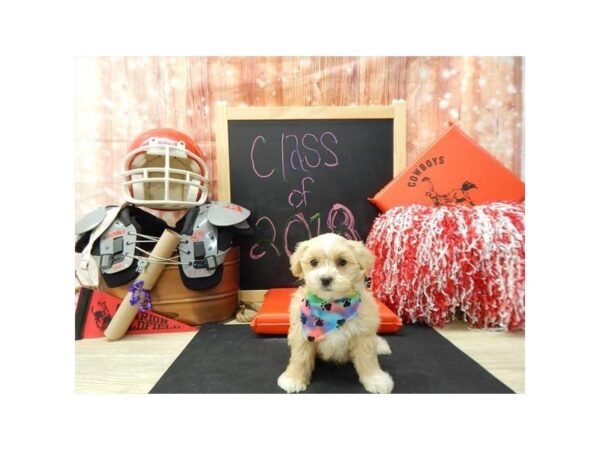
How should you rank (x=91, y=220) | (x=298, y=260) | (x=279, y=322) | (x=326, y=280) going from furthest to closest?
(x=91, y=220), (x=279, y=322), (x=298, y=260), (x=326, y=280)

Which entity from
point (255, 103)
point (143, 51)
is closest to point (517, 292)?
point (255, 103)

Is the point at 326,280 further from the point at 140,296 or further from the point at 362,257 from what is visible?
the point at 140,296

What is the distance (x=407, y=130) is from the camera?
2008mm

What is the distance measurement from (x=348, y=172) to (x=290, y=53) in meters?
0.78

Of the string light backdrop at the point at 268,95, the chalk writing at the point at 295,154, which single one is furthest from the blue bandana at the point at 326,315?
the string light backdrop at the point at 268,95

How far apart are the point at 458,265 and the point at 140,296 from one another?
157 centimetres

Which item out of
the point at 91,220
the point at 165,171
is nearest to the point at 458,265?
the point at 165,171

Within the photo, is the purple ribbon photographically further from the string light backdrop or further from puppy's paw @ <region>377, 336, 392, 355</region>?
puppy's paw @ <region>377, 336, 392, 355</region>

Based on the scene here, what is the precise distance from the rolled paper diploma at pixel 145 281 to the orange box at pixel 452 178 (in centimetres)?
121

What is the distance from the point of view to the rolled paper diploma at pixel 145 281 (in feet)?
5.03

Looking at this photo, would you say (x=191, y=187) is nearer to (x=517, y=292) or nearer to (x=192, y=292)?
(x=192, y=292)

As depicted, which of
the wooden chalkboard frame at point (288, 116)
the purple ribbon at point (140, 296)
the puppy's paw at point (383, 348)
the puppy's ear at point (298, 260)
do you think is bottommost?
the puppy's paw at point (383, 348)

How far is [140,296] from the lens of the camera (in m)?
1.56

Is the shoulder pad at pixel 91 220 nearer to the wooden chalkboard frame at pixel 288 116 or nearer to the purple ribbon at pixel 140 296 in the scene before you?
the purple ribbon at pixel 140 296
